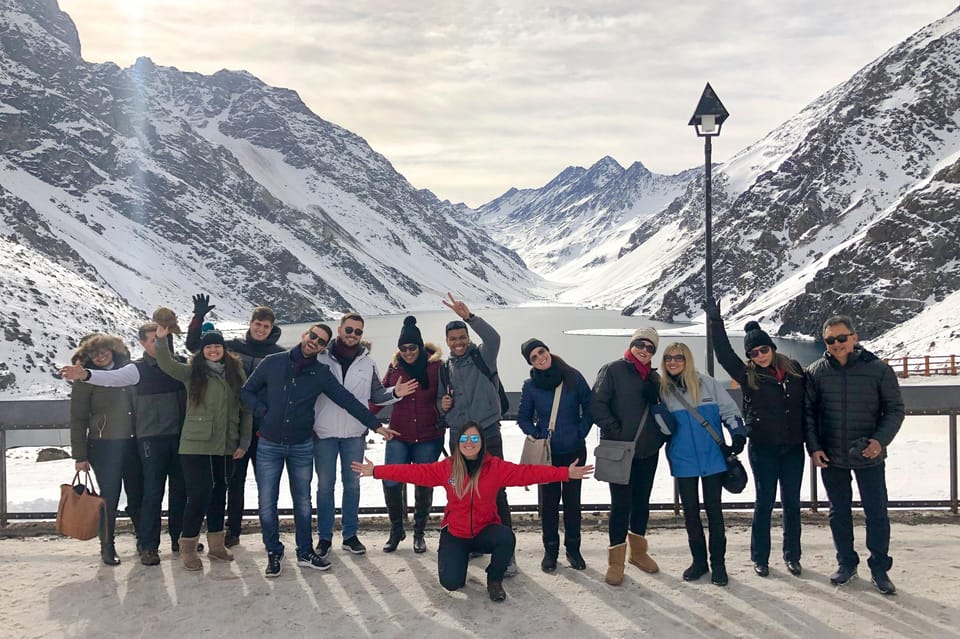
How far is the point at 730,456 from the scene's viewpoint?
6.30m

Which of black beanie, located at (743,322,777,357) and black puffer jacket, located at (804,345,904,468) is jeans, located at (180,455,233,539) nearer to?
black beanie, located at (743,322,777,357)

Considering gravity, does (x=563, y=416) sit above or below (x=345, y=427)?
above

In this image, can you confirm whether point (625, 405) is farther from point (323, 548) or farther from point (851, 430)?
point (323, 548)

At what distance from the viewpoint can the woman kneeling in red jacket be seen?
19.8 feet

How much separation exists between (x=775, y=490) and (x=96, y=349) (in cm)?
646

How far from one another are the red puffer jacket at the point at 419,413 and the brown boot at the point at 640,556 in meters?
2.11

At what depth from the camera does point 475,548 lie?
6156mm

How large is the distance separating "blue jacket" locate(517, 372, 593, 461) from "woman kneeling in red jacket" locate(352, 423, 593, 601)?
465 mm

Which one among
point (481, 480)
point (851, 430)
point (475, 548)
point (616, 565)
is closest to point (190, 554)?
point (475, 548)

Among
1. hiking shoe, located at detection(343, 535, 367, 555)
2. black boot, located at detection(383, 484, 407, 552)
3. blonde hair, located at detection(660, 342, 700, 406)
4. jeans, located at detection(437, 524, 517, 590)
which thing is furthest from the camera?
black boot, located at detection(383, 484, 407, 552)

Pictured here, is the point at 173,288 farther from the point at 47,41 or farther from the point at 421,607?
the point at 421,607

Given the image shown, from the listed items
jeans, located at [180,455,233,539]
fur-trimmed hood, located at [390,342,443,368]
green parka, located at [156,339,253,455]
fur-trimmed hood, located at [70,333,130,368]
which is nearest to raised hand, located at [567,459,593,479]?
fur-trimmed hood, located at [390,342,443,368]

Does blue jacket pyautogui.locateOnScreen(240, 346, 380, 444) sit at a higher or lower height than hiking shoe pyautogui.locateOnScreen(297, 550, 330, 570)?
higher

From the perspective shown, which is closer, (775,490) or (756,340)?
(756,340)
